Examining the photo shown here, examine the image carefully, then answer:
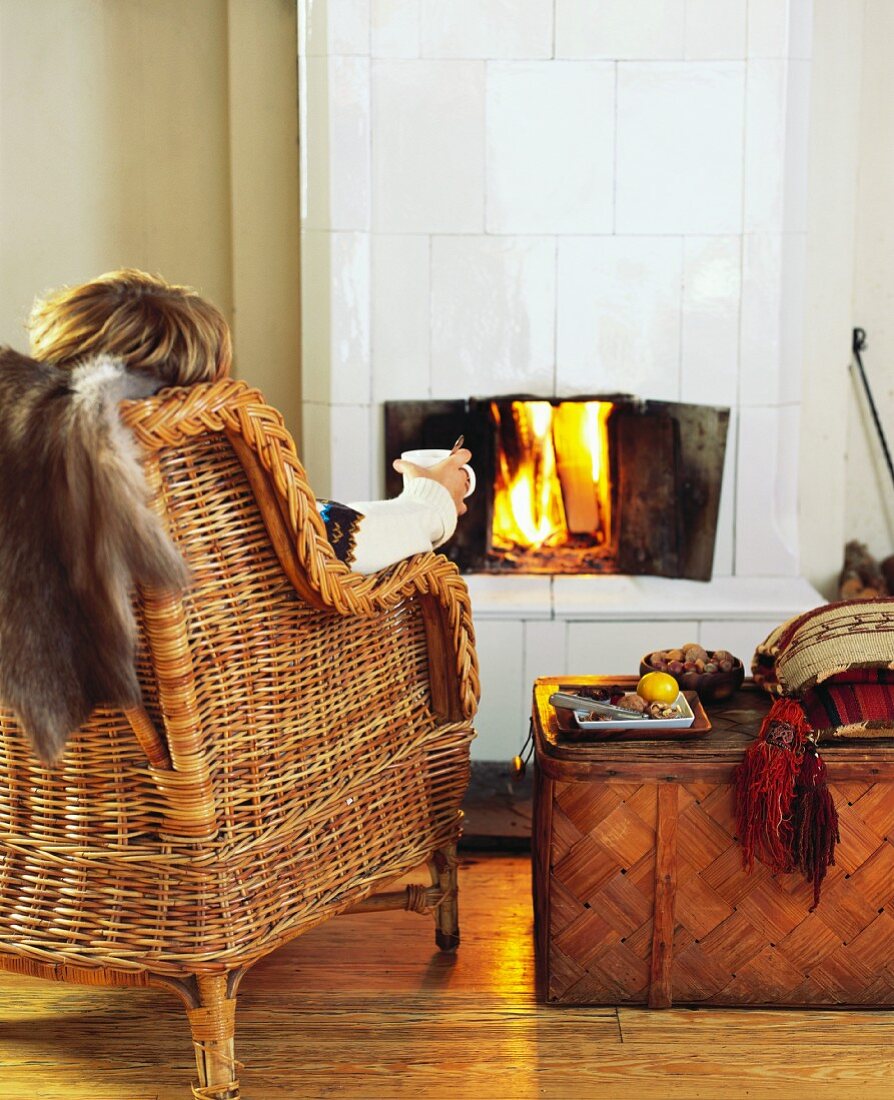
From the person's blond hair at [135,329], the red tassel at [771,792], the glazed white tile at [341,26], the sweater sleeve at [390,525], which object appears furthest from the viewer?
the glazed white tile at [341,26]

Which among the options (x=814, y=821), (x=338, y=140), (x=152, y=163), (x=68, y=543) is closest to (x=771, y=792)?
(x=814, y=821)

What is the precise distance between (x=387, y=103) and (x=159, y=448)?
190 cm

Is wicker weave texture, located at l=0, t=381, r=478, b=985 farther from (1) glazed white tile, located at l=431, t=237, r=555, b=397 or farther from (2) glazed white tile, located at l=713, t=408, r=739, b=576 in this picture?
(2) glazed white tile, located at l=713, t=408, r=739, b=576

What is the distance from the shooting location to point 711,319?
3.19 m

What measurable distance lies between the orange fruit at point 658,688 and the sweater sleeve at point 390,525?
380 millimetres

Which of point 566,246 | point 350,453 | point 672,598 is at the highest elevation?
point 566,246

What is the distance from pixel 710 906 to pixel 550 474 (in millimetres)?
1595

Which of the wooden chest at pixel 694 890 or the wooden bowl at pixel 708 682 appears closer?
the wooden chest at pixel 694 890

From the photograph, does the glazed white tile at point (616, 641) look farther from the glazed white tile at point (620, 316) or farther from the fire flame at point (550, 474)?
the glazed white tile at point (620, 316)

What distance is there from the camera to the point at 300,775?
5.68 feet

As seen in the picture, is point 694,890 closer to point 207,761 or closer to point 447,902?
point 447,902

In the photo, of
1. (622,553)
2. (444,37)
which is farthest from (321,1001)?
(444,37)

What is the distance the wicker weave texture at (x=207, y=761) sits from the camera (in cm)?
152

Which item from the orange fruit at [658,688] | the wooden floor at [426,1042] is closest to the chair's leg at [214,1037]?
the wooden floor at [426,1042]
